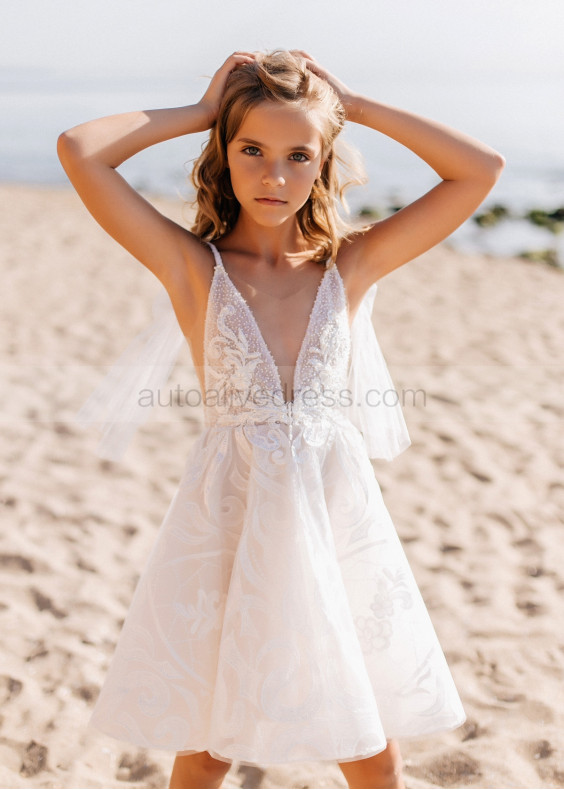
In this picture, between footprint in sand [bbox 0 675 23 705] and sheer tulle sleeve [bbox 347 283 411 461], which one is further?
footprint in sand [bbox 0 675 23 705]

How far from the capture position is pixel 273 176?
2096 millimetres

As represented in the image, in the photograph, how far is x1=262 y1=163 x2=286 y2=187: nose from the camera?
209cm

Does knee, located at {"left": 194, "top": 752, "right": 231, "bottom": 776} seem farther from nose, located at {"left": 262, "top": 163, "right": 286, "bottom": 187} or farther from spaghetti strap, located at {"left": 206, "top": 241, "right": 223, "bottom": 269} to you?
nose, located at {"left": 262, "top": 163, "right": 286, "bottom": 187}

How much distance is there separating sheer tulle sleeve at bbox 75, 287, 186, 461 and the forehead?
1.92 ft

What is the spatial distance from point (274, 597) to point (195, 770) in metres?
0.60

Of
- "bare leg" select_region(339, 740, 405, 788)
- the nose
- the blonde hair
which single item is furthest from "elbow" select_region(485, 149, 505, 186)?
"bare leg" select_region(339, 740, 405, 788)

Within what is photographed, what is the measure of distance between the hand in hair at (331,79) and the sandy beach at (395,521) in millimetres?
2204

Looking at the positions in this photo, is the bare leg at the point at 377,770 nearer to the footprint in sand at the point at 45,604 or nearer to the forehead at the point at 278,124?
→ the forehead at the point at 278,124

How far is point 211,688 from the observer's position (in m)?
2.07

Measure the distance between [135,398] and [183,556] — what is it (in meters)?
0.71

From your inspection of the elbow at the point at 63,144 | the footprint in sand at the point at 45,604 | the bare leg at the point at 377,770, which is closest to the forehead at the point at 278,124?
the elbow at the point at 63,144

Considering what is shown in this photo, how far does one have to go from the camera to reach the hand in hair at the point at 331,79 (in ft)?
7.39

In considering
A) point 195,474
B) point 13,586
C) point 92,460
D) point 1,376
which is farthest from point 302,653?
point 1,376

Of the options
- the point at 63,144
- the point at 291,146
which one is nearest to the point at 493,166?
the point at 291,146
